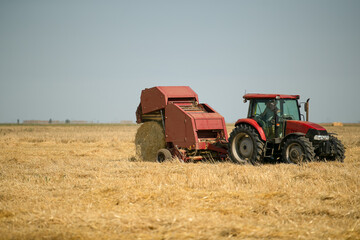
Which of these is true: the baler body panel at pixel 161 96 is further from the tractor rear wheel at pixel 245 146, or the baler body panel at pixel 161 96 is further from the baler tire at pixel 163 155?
the tractor rear wheel at pixel 245 146

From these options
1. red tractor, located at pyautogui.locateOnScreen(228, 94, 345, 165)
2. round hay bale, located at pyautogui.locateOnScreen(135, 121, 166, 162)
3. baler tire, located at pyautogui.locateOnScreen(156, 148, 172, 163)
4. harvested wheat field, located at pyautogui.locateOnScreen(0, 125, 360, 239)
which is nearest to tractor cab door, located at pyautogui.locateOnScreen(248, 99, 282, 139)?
red tractor, located at pyautogui.locateOnScreen(228, 94, 345, 165)

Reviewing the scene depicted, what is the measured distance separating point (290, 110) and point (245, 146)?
1.51m

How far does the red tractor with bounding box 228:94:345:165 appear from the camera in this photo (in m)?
11.3

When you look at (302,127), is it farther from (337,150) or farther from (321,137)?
(337,150)

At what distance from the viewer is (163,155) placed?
1330 cm

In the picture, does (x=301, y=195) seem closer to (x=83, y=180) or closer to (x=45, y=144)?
(x=83, y=180)

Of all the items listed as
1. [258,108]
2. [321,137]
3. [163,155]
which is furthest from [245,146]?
[163,155]

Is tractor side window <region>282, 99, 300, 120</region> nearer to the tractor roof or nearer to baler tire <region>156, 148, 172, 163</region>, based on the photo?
the tractor roof

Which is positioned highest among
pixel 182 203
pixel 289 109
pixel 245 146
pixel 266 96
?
pixel 266 96

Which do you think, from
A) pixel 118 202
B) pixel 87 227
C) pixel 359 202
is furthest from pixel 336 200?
pixel 87 227

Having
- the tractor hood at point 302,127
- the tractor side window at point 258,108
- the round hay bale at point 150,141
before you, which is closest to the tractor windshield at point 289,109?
the tractor hood at point 302,127

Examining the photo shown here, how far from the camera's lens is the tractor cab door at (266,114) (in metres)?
11.9

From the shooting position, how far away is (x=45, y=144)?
2150 cm

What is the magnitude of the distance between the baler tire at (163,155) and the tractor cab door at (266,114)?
2.52 meters
